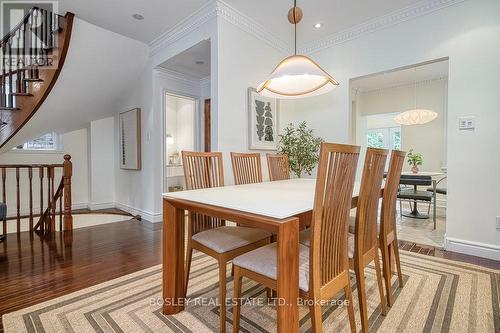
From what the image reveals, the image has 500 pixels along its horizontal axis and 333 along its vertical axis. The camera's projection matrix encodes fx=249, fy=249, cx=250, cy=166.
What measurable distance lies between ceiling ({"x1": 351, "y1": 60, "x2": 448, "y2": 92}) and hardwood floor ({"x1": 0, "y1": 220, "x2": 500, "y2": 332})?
3.48m

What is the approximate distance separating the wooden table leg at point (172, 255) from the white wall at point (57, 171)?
4.24m

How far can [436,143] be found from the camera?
5.35 m

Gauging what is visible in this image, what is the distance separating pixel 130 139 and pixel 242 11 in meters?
2.75

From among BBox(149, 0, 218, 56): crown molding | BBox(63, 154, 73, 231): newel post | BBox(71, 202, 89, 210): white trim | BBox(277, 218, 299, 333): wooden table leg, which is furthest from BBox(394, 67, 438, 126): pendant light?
BBox(71, 202, 89, 210): white trim

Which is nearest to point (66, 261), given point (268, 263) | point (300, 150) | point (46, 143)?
point (268, 263)

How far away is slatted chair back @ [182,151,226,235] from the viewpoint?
1887mm

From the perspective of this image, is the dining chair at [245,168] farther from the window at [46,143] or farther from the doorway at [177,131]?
the window at [46,143]

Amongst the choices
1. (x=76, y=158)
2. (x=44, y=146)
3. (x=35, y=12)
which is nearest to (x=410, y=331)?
(x=35, y=12)

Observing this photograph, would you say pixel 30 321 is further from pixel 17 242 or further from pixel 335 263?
pixel 17 242

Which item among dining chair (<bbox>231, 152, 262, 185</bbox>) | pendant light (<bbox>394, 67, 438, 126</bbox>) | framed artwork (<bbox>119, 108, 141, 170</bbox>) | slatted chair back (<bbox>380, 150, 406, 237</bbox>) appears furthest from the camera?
pendant light (<bbox>394, 67, 438, 126</bbox>)

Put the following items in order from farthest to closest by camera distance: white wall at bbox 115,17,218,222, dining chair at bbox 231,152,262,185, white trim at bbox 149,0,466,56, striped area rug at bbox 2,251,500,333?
white wall at bbox 115,17,218,222
white trim at bbox 149,0,466,56
dining chair at bbox 231,152,262,185
striped area rug at bbox 2,251,500,333

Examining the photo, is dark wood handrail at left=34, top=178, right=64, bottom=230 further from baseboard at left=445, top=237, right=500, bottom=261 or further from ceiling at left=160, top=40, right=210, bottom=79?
baseboard at left=445, top=237, right=500, bottom=261

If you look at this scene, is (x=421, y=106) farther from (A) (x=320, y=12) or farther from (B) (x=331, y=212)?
(B) (x=331, y=212)

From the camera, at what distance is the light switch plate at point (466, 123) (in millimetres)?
2535
